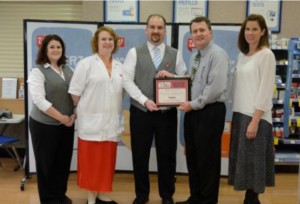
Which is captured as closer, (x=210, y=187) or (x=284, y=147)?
(x=210, y=187)

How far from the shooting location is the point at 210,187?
295cm

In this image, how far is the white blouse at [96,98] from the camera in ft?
9.53

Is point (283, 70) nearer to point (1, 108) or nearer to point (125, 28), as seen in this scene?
point (125, 28)

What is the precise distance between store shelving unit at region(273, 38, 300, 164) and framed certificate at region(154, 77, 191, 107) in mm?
1853

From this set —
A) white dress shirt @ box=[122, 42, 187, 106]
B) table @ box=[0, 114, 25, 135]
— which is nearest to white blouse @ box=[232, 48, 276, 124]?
white dress shirt @ box=[122, 42, 187, 106]

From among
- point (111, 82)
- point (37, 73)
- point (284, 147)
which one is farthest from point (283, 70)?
point (37, 73)

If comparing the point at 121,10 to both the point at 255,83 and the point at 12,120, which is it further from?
the point at 255,83

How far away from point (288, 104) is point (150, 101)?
2225mm

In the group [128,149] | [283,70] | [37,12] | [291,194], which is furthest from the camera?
[37,12]

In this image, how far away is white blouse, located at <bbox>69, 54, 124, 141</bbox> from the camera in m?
2.91

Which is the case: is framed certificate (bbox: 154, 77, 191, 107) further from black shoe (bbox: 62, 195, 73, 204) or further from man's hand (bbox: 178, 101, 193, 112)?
black shoe (bbox: 62, 195, 73, 204)

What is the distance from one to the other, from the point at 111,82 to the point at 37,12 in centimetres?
271

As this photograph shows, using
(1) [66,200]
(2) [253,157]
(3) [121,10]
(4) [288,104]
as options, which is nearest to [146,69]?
(2) [253,157]

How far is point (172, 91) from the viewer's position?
296 cm
